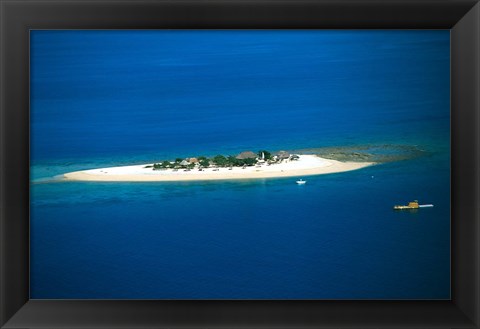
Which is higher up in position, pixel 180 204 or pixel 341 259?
pixel 180 204

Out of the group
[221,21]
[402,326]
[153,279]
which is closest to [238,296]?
[153,279]

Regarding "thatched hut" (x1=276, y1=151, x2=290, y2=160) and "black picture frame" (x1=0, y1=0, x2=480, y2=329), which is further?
"thatched hut" (x1=276, y1=151, x2=290, y2=160)

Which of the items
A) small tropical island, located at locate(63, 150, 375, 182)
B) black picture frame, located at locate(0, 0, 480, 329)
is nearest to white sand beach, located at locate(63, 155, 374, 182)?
small tropical island, located at locate(63, 150, 375, 182)

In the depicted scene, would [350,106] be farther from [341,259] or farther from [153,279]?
[153,279]

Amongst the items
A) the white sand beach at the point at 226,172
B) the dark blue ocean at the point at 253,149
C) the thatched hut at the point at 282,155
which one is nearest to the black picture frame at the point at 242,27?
the dark blue ocean at the point at 253,149

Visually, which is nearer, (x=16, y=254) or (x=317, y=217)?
(x=16, y=254)

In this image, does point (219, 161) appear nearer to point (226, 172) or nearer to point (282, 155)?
point (226, 172)

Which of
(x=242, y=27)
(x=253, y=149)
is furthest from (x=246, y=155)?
(x=242, y=27)

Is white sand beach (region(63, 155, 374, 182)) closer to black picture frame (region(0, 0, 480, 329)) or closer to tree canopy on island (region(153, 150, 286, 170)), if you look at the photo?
tree canopy on island (region(153, 150, 286, 170))
